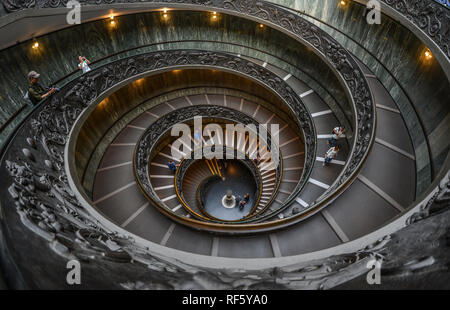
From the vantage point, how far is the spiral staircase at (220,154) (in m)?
2.97

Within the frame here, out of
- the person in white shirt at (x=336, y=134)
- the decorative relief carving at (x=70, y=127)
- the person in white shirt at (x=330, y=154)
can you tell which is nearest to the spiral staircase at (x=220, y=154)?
the decorative relief carving at (x=70, y=127)

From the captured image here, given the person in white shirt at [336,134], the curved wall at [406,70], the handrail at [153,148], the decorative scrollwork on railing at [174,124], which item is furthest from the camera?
the decorative scrollwork on railing at [174,124]

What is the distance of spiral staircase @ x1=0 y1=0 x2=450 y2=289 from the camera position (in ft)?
9.76

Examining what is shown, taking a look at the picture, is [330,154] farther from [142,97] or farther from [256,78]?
[142,97]

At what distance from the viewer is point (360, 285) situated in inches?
94.5

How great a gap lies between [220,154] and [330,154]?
6.80 meters

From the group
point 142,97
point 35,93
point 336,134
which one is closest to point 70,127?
point 35,93

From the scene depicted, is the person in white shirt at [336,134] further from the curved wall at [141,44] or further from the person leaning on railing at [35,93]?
the person leaning on railing at [35,93]

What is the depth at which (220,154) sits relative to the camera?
1311cm

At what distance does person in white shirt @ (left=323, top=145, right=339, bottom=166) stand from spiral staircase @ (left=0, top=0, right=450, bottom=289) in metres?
0.24

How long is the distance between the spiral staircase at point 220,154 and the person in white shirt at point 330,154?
0.80 feet

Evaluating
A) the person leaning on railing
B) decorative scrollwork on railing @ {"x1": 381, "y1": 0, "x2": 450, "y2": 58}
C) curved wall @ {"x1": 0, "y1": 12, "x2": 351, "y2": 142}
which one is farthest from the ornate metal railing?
decorative scrollwork on railing @ {"x1": 381, "y1": 0, "x2": 450, "y2": 58}

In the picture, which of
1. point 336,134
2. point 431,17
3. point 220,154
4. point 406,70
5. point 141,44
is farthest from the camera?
point 220,154

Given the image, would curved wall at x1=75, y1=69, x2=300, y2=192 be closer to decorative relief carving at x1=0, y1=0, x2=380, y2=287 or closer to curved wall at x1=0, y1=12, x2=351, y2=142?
decorative relief carving at x1=0, y1=0, x2=380, y2=287
